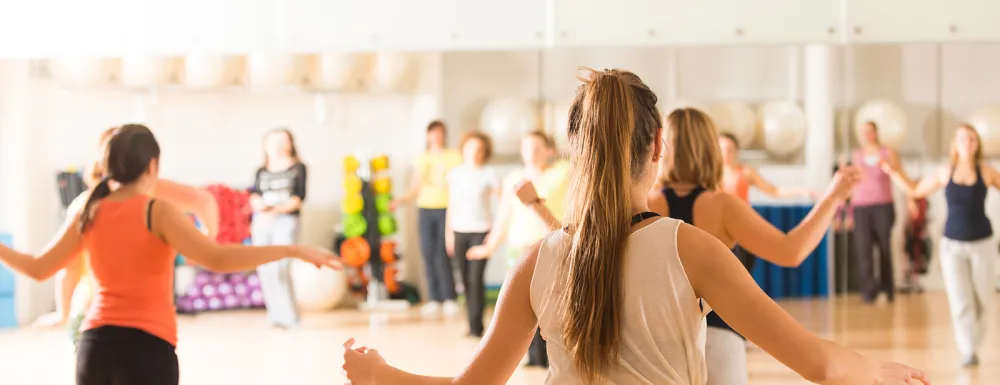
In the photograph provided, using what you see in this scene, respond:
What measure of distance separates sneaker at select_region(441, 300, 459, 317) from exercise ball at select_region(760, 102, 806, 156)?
289 centimetres

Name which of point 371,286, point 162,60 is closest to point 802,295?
point 371,286

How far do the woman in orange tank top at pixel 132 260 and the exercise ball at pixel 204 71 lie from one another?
5883 mm

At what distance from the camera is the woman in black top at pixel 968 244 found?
5.82 m

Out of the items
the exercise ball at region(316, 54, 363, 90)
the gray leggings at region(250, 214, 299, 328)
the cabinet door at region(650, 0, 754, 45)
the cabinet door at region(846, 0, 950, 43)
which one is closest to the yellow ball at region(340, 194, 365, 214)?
the gray leggings at region(250, 214, 299, 328)

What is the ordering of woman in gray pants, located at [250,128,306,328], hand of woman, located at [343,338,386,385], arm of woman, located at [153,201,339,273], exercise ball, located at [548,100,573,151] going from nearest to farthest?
hand of woman, located at [343,338,386,385] < arm of woman, located at [153,201,339,273] < woman in gray pants, located at [250,128,306,328] < exercise ball, located at [548,100,573,151]

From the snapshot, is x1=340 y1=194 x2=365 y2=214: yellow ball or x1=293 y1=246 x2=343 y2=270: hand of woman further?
x1=340 y1=194 x2=365 y2=214: yellow ball

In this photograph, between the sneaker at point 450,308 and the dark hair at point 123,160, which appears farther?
the sneaker at point 450,308

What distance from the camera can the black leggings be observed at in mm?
2605

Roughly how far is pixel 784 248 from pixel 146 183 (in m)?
1.57

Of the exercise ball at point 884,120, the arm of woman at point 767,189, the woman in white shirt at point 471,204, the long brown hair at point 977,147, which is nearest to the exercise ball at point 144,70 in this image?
the woman in white shirt at point 471,204

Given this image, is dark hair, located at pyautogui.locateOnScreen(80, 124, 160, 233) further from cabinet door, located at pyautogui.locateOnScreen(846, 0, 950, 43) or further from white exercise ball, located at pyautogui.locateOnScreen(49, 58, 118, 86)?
white exercise ball, located at pyautogui.locateOnScreen(49, 58, 118, 86)

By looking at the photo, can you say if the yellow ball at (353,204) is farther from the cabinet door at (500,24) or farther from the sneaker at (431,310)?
the cabinet door at (500,24)

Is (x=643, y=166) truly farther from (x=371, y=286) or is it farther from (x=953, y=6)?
(x=371, y=286)

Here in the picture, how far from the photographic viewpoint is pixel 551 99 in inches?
356
